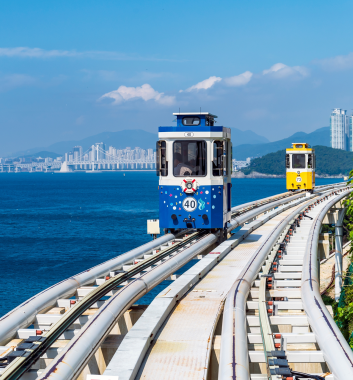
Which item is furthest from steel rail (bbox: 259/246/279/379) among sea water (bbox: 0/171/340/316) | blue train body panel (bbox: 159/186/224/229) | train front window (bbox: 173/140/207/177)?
sea water (bbox: 0/171/340/316)

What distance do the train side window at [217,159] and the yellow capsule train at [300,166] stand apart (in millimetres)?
27341

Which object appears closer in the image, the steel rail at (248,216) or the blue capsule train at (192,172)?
the blue capsule train at (192,172)

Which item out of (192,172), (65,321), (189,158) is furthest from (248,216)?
(65,321)

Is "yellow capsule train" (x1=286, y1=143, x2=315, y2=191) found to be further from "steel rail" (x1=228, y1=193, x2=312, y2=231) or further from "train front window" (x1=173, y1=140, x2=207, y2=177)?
"train front window" (x1=173, y1=140, x2=207, y2=177)

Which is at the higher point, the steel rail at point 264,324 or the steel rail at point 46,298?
the steel rail at point 46,298

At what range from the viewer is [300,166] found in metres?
42.7

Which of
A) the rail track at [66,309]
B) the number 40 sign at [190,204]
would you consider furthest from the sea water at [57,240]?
the rail track at [66,309]

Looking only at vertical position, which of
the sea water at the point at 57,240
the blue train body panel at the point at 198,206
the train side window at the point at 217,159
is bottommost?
the sea water at the point at 57,240

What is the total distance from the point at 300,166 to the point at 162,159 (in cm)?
2856

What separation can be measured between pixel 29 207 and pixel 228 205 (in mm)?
91590

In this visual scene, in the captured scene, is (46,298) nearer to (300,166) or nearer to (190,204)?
(190,204)

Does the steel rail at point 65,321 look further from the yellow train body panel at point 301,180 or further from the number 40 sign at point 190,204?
the yellow train body panel at point 301,180

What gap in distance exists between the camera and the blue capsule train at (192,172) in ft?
51.7

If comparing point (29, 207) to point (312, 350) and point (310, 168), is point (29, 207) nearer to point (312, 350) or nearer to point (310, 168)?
point (310, 168)
